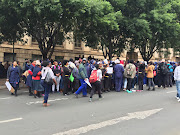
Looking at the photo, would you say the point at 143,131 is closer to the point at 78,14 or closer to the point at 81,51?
the point at 78,14

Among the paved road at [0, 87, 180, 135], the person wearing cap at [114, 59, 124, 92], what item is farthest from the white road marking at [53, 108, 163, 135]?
the person wearing cap at [114, 59, 124, 92]

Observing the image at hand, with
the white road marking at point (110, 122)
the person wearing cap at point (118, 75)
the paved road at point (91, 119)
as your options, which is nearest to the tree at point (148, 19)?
the person wearing cap at point (118, 75)

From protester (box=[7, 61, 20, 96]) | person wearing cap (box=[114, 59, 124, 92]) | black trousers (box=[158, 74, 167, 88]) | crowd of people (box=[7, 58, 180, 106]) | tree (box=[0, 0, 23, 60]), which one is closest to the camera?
crowd of people (box=[7, 58, 180, 106])

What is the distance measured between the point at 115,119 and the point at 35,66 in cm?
505

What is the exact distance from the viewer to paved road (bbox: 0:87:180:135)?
14.9 ft

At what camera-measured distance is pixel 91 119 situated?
542cm

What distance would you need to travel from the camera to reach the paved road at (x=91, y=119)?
4.56 meters

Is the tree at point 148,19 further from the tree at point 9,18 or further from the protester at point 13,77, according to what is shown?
the protester at point 13,77

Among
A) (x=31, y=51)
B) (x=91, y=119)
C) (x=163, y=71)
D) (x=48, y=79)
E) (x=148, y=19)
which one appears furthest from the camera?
(x=31, y=51)

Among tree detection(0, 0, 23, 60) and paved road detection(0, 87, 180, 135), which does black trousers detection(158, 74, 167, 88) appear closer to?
paved road detection(0, 87, 180, 135)

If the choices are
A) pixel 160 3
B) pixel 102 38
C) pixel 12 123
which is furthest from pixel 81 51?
pixel 12 123

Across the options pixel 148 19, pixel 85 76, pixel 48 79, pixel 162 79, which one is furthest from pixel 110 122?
pixel 148 19

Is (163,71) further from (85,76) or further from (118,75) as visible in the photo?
(85,76)

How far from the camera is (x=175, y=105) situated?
7.36 m
